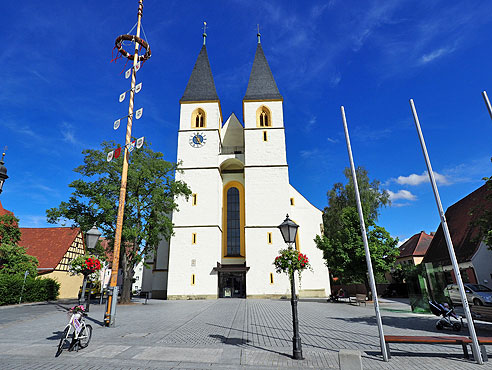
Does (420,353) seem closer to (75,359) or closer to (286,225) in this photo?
(286,225)

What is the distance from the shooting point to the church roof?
3297 cm

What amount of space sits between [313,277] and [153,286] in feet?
53.5

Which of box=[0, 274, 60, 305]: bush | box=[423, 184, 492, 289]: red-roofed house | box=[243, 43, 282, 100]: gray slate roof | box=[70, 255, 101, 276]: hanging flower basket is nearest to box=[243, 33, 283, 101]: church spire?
box=[243, 43, 282, 100]: gray slate roof

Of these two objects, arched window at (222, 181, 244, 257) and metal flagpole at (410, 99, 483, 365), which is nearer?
metal flagpole at (410, 99, 483, 365)

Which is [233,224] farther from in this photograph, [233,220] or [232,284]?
[232,284]

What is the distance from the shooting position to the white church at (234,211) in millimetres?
26594

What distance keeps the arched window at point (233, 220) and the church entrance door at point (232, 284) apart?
2.06 metres

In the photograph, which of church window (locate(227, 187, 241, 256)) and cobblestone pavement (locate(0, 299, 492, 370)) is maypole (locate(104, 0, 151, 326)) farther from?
church window (locate(227, 187, 241, 256))

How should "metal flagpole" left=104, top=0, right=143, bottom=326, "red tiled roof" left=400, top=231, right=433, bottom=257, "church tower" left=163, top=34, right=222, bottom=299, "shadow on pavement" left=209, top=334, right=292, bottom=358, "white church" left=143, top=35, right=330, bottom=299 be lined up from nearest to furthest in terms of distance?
"shadow on pavement" left=209, top=334, right=292, bottom=358 < "metal flagpole" left=104, top=0, right=143, bottom=326 < "church tower" left=163, top=34, right=222, bottom=299 < "white church" left=143, top=35, right=330, bottom=299 < "red tiled roof" left=400, top=231, right=433, bottom=257

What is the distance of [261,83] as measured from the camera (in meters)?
34.2

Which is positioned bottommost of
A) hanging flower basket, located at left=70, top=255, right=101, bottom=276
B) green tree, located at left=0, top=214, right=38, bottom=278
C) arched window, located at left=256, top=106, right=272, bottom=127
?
hanging flower basket, located at left=70, top=255, right=101, bottom=276

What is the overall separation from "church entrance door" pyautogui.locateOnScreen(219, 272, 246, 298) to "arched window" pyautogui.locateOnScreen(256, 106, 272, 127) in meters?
16.1

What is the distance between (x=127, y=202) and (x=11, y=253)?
10.3 m

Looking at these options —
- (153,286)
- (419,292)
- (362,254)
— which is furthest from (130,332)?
(153,286)
